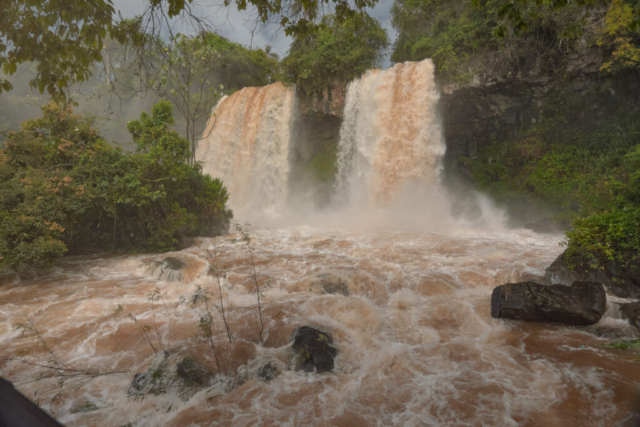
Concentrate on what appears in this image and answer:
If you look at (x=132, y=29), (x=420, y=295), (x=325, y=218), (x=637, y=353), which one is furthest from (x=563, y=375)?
(x=325, y=218)

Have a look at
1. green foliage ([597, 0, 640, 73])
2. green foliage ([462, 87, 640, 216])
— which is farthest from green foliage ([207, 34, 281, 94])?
green foliage ([597, 0, 640, 73])

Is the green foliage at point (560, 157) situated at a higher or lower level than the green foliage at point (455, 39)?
lower

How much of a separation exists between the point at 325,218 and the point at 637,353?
532 inches

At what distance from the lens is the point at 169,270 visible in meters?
8.19

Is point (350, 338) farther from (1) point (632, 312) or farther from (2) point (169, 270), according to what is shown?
(2) point (169, 270)

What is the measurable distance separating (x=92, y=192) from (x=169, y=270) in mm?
4030

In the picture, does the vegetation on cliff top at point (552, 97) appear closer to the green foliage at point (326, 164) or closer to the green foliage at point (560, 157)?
the green foliage at point (560, 157)

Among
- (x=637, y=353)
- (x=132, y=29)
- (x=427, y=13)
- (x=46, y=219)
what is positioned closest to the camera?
(x=132, y=29)

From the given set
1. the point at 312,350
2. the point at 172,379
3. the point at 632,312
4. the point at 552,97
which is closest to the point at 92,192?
the point at 172,379

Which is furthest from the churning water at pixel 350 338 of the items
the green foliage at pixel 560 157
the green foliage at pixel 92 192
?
the green foliage at pixel 560 157

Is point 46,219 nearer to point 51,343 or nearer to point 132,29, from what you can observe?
point 51,343

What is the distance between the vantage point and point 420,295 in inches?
266

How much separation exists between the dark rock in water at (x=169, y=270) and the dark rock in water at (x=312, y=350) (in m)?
4.31

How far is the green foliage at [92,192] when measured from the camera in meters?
8.35
